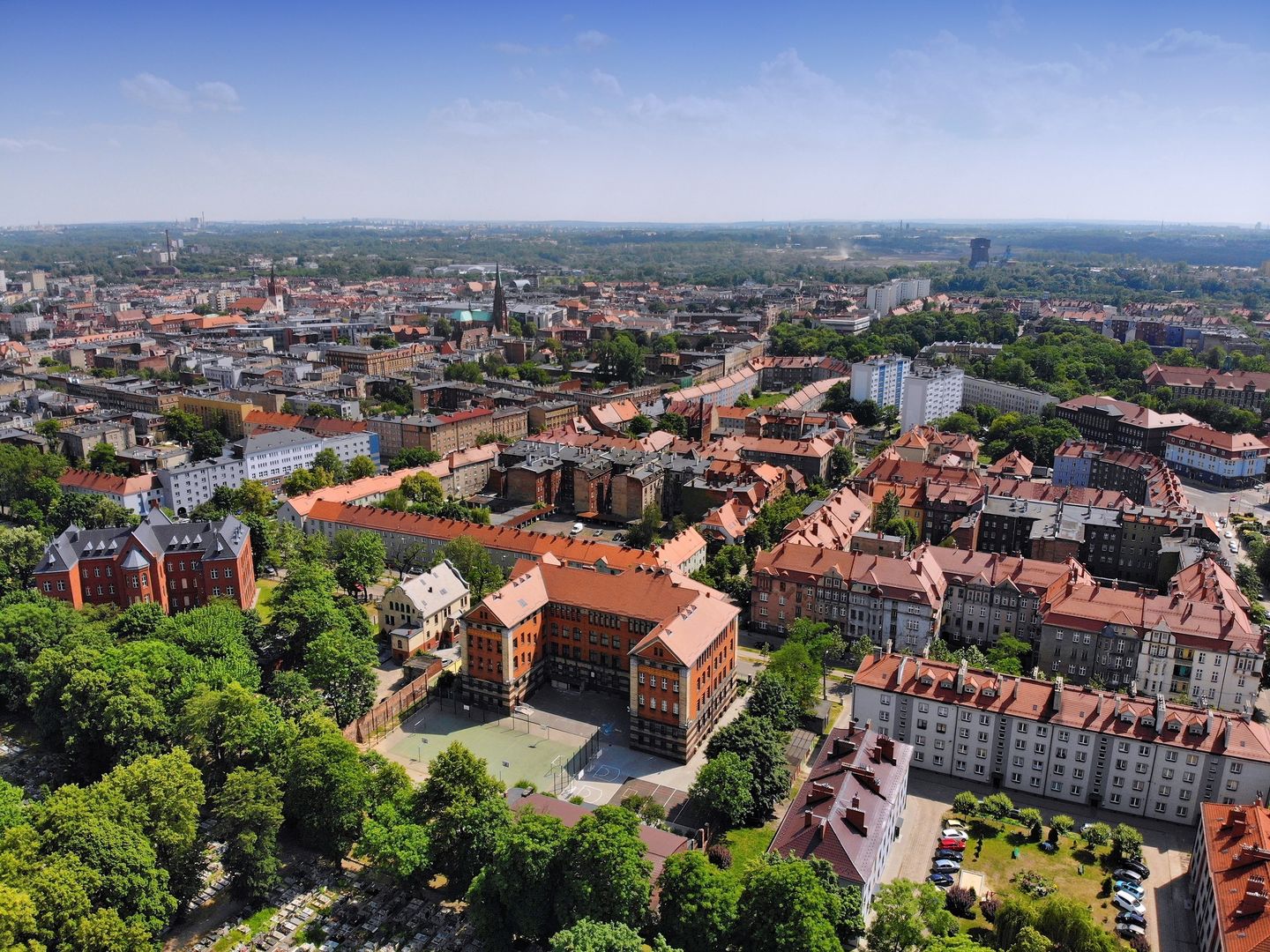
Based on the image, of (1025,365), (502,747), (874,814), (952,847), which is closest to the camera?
(874,814)

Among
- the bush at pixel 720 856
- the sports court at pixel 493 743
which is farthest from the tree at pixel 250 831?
the bush at pixel 720 856

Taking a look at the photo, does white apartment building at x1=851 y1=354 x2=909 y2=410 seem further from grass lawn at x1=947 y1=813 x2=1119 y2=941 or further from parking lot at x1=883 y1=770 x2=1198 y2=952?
grass lawn at x1=947 y1=813 x2=1119 y2=941

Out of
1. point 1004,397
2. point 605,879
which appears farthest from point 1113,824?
point 1004,397

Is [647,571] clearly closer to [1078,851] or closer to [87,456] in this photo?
[1078,851]

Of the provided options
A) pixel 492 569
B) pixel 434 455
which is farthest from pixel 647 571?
pixel 434 455

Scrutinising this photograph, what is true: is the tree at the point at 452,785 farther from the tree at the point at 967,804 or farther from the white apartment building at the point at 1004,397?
the white apartment building at the point at 1004,397

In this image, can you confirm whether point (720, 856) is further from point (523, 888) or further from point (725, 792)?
point (523, 888)
